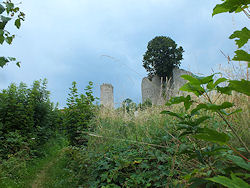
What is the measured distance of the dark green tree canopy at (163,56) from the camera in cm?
1406

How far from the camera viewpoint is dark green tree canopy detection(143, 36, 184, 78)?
1406cm

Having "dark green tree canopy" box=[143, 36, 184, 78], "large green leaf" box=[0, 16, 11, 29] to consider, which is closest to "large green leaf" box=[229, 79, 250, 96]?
"large green leaf" box=[0, 16, 11, 29]

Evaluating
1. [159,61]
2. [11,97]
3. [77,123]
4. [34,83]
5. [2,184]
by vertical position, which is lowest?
[2,184]

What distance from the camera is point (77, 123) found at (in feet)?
19.5

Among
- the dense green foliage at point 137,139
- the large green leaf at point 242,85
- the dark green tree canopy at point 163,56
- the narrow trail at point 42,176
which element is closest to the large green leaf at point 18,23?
the dense green foliage at point 137,139

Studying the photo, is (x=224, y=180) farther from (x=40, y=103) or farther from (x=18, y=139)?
(x=40, y=103)

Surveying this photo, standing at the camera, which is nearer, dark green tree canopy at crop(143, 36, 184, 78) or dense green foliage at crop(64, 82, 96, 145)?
dense green foliage at crop(64, 82, 96, 145)

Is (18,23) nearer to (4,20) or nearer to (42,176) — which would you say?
(4,20)

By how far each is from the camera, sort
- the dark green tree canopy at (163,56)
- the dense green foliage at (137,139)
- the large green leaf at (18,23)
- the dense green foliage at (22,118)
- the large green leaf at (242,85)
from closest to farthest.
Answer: the large green leaf at (242,85)
the dense green foliage at (137,139)
the large green leaf at (18,23)
the dense green foliage at (22,118)
the dark green tree canopy at (163,56)

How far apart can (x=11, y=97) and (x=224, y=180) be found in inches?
271

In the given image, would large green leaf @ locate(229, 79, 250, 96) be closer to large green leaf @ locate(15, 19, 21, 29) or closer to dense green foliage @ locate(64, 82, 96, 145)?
large green leaf @ locate(15, 19, 21, 29)

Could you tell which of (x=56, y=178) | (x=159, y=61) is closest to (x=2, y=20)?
(x=56, y=178)

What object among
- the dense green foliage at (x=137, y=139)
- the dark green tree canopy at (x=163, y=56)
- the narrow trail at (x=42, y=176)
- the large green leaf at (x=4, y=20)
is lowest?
the narrow trail at (x=42, y=176)

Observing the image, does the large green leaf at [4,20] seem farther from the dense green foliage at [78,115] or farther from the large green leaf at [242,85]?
the dense green foliage at [78,115]
